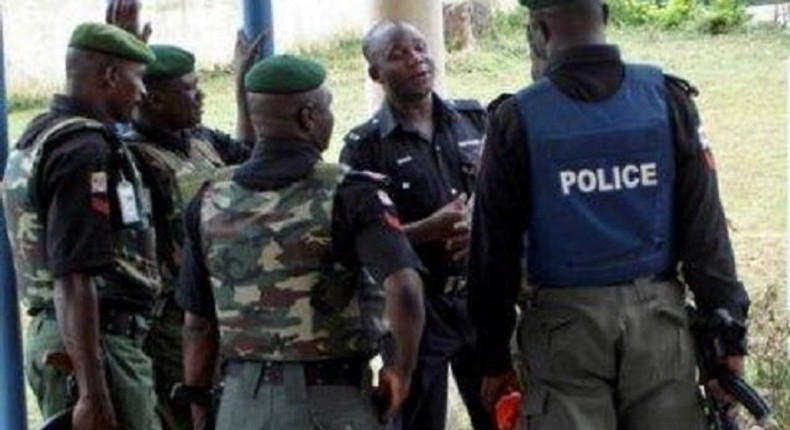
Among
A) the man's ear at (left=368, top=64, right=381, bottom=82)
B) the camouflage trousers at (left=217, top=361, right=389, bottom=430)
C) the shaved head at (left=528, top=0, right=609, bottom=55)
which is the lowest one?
the camouflage trousers at (left=217, top=361, right=389, bottom=430)

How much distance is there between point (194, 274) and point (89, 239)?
26 cm

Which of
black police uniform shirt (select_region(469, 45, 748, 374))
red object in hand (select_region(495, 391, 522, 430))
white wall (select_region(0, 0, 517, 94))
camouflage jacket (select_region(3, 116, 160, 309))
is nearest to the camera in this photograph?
black police uniform shirt (select_region(469, 45, 748, 374))

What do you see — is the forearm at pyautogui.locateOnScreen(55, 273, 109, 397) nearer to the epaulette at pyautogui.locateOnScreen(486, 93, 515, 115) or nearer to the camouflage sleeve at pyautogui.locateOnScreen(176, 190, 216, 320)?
the camouflage sleeve at pyautogui.locateOnScreen(176, 190, 216, 320)

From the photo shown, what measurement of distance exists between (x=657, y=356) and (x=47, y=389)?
5.04ft

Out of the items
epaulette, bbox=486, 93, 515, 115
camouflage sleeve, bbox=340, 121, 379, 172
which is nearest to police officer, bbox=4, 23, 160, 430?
camouflage sleeve, bbox=340, 121, 379, 172

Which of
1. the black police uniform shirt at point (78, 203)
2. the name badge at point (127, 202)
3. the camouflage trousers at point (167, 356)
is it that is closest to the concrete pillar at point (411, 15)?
the camouflage trousers at point (167, 356)

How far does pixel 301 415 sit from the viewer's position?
3461 millimetres

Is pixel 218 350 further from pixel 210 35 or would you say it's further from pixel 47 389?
pixel 210 35

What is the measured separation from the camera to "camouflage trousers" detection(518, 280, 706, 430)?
11.5 ft

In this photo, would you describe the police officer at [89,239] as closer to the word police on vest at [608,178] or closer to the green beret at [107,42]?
the green beret at [107,42]

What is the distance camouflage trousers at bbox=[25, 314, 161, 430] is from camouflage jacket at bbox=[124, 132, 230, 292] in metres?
0.33

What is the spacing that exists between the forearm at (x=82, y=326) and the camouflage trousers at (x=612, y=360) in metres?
1.02

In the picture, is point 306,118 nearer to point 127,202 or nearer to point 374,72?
point 127,202

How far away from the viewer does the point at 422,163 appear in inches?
175
